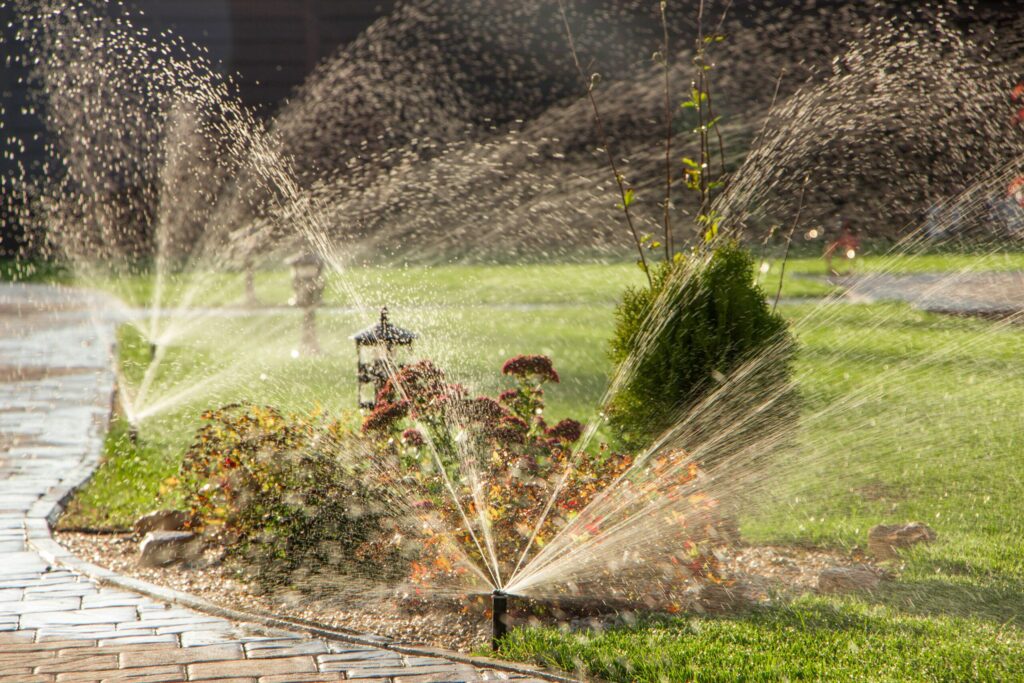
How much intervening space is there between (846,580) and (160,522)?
312 centimetres

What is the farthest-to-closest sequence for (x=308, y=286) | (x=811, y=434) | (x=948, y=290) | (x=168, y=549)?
(x=948, y=290), (x=308, y=286), (x=811, y=434), (x=168, y=549)

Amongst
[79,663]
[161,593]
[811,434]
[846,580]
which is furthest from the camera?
[811,434]

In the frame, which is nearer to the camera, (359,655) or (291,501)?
(359,655)

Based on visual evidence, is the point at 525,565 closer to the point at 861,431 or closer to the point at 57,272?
the point at 861,431

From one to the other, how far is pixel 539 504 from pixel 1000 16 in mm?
14975

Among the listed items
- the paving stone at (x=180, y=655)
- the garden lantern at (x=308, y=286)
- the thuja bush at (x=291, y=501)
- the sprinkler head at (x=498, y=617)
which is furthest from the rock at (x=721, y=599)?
the garden lantern at (x=308, y=286)

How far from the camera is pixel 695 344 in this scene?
5.53 metres

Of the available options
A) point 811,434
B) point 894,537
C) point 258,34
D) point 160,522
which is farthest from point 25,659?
point 258,34

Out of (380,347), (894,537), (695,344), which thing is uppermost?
(380,347)

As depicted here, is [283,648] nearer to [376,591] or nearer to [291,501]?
[376,591]

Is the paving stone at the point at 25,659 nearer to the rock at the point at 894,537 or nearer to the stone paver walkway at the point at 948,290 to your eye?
the rock at the point at 894,537

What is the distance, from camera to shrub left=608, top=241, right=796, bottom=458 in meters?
5.53

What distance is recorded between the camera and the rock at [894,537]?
17.6 ft

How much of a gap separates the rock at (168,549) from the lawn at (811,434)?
0.73 m
